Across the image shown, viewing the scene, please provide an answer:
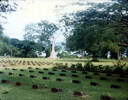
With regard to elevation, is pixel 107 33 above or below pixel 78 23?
below

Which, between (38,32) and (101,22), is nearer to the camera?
(101,22)

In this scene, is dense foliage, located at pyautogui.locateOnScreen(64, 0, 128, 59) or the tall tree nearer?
dense foliage, located at pyautogui.locateOnScreen(64, 0, 128, 59)

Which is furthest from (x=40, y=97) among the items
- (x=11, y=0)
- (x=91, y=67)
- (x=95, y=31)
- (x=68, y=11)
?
(x=91, y=67)

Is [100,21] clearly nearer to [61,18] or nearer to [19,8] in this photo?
[61,18]

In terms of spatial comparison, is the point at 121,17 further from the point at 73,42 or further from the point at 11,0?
the point at 11,0

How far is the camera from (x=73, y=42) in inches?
254

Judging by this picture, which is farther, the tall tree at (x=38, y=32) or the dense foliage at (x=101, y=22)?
the tall tree at (x=38, y=32)

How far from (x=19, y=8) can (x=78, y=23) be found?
214 centimetres

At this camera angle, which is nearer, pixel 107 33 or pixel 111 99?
pixel 111 99

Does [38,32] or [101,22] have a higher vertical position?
[38,32]

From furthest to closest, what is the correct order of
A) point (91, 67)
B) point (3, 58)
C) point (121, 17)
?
point (3, 58) < point (91, 67) < point (121, 17)

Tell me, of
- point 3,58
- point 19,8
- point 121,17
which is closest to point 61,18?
point 19,8

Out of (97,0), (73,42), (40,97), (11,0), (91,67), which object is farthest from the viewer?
(91,67)

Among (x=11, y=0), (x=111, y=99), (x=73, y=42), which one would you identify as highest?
(x=11, y=0)
